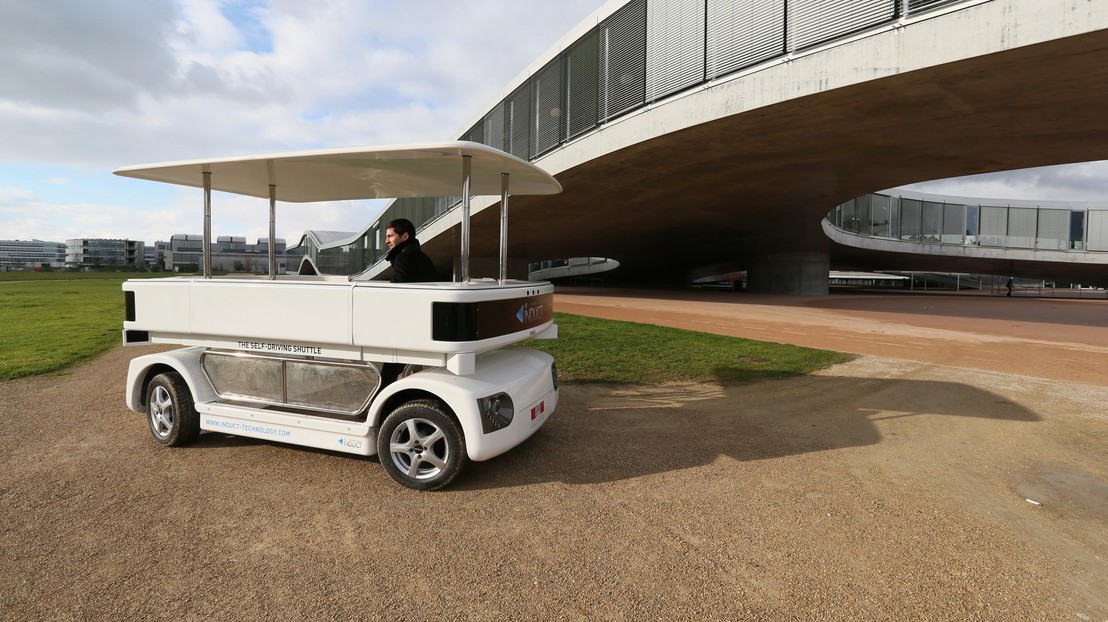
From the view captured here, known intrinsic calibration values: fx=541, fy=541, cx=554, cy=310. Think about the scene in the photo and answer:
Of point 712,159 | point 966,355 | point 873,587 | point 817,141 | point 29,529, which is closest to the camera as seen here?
point 873,587

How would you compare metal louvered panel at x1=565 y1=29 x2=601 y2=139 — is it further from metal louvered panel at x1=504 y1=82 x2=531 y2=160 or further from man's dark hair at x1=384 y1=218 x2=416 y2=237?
man's dark hair at x1=384 y1=218 x2=416 y2=237

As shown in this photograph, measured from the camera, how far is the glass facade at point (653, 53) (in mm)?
11070

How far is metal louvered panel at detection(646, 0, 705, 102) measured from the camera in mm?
13523

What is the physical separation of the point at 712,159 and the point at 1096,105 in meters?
8.45

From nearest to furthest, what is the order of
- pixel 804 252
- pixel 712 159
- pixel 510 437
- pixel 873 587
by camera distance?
1. pixel 873 587
2. pixel 510 437
3. pixel 712 159
4. pixel 804 252

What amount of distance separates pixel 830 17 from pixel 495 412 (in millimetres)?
11317

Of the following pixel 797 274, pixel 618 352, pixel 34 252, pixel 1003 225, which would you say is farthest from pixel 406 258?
pixel 34 252

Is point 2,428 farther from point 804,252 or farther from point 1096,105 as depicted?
point 804,252

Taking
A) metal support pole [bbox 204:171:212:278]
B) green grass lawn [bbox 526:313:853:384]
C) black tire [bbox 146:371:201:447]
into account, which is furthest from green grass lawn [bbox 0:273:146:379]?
green grass lawn [bbox 526:313:853:384]

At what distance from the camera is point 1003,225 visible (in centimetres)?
4584

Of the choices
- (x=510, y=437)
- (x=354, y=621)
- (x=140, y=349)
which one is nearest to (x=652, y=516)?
(x=510, y=437)

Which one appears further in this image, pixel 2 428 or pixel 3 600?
pixel 2 428

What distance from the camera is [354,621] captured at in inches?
93.7

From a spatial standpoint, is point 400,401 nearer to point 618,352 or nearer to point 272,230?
point 272,230
